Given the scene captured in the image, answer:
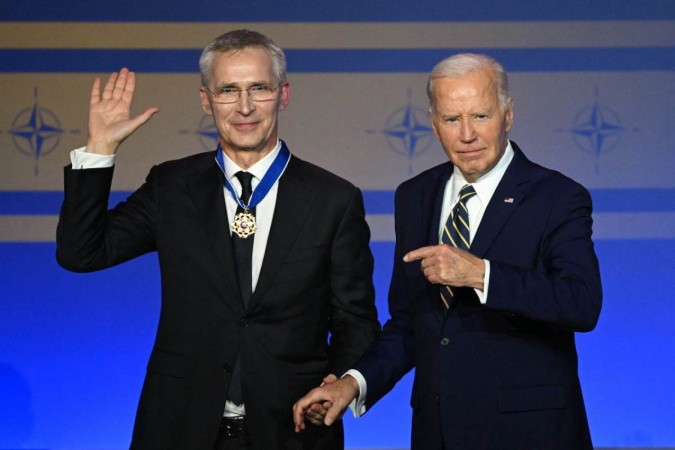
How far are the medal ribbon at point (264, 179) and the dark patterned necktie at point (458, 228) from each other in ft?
1.46

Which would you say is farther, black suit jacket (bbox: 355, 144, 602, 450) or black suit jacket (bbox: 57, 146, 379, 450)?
black suit jacket (bbox: 57, 146, 379, 450)

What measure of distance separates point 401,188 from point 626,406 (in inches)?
109

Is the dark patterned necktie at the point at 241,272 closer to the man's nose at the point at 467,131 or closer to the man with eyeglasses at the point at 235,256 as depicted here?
the man with eyeglasses at the point at 235,256

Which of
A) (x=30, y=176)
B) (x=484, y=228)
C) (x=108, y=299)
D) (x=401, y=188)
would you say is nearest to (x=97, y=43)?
(x=30, y=176)

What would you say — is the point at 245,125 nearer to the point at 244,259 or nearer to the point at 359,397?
the point at 244,259

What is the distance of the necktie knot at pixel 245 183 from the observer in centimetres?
258

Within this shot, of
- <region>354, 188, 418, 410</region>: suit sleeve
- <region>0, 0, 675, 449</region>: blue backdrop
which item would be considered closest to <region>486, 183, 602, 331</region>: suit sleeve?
<region>354, 188, 418, 410</region>: suit sleeve

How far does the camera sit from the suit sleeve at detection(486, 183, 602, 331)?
7.15ft

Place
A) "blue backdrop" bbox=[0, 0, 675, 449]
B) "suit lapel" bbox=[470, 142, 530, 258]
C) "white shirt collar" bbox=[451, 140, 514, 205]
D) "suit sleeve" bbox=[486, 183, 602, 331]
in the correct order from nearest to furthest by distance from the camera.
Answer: "suit sleeve" bbox=[486, 183, 602, 331] → "suit lapel" bbox=[470, 142, 530, 258] → "white shirt collar" bbox=[451, 140, 514, 205] → "blue backdrop" bbox=[0, 0, 675, 449]

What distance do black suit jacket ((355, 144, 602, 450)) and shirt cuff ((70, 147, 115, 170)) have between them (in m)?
0.80

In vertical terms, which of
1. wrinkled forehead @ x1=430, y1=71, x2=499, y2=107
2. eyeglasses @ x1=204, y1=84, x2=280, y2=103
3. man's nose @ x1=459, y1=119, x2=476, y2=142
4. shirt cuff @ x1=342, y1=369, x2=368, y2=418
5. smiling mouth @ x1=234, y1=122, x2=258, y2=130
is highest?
eyeglasses @ x1=204, y1=84, x2=280, y2=103

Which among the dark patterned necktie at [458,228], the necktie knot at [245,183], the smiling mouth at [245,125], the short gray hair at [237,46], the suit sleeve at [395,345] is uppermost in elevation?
the short gray hair at [237,46]

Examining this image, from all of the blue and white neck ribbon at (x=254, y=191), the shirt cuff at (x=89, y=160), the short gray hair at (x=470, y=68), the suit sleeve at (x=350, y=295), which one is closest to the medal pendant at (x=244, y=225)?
the blue and white neck ribbon at (x=254, y=191)

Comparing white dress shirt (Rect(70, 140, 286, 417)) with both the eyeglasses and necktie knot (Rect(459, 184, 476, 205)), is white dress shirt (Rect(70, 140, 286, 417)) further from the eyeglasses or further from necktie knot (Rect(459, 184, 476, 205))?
necktie knot (Rect(459, 184, 476, 205))
